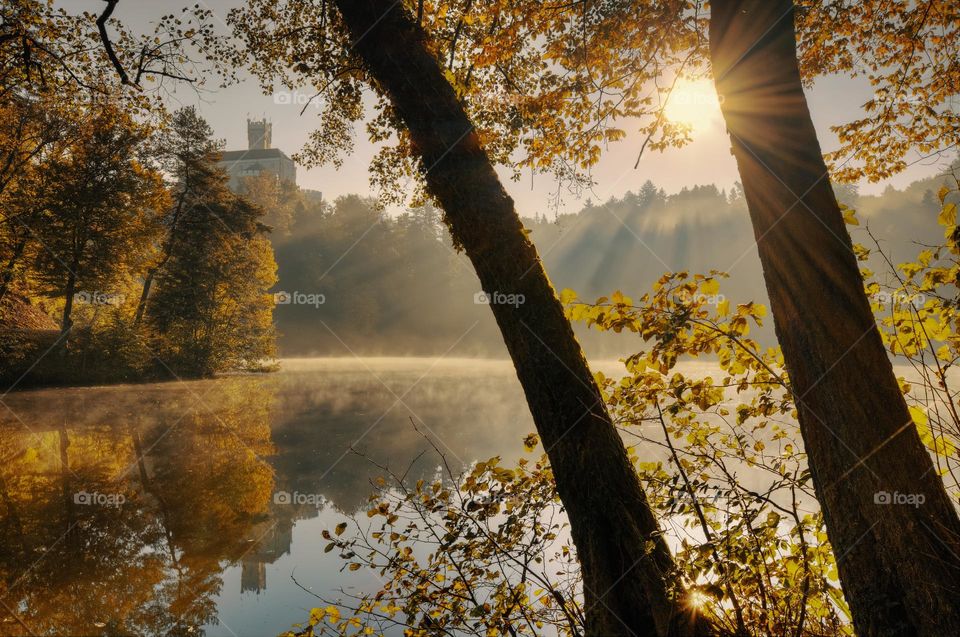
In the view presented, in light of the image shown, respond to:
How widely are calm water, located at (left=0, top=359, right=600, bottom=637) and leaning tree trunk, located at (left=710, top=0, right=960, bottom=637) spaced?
18.5ft

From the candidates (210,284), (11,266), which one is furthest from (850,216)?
(210,284)

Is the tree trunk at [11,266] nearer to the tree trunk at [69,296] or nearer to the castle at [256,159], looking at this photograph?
the tree trunk at [69,296]

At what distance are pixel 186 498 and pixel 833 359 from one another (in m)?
9.33

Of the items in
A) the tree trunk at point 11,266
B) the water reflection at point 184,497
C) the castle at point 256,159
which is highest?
the castle at point 256,159

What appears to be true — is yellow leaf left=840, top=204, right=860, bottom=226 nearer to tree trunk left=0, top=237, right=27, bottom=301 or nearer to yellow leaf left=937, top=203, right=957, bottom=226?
yellow leaf left=937, top=203, right=957, bottom=226

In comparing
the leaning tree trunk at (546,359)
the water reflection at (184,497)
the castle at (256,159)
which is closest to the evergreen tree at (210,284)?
the water reflection at (184,497)

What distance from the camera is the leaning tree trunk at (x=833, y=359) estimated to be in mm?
1883

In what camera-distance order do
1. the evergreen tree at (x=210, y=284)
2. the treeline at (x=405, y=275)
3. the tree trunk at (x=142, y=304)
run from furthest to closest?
the treeline at (x=405, y=275)
the evergreen tree at (x=210, y=284)
the tree trunk at (x=142, y=304)

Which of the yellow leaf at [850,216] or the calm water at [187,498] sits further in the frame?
the calm water at [187,498]

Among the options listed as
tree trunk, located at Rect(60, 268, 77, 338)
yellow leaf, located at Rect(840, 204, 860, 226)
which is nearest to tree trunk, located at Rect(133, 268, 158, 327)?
tree trunk, located at Rect(60, 268, 77, 338)

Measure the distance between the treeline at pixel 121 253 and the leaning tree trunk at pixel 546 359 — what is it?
1559 centimetres

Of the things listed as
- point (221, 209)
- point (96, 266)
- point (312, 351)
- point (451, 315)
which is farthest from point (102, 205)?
point (451, 315)

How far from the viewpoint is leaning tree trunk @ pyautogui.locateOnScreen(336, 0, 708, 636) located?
7.13 feet

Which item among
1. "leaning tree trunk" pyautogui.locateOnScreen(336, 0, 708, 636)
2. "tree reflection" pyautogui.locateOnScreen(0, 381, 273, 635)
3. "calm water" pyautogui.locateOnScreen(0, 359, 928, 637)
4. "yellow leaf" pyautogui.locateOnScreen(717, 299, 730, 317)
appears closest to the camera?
"leaning tree trunk" pyautogui.locateOnScreen(336, 0, 708, 636)
